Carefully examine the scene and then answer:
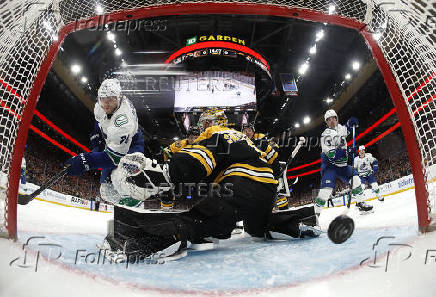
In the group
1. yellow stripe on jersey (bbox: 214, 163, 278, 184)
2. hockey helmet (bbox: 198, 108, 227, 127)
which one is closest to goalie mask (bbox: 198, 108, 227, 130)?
hockey helmet (bbox: 198, 108, 227, 127)

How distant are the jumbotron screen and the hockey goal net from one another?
4997mm

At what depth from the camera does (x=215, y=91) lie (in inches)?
266

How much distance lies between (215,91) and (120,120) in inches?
200

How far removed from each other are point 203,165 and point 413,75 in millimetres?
1082

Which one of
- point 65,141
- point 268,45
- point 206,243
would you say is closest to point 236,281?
point 206,243

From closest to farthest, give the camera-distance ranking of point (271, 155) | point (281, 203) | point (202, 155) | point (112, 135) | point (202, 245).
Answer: point (202, 155) → point (202, 245) → point (112, 135) → point (271, 155) → point (281, 203)

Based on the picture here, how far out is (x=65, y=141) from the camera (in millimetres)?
10320

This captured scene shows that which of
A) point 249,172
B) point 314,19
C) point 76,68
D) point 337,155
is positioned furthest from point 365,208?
point 76,68

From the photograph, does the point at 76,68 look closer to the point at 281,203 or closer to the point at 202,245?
the point at 281,203

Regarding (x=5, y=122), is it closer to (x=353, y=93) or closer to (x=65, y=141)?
(x=65, y=141)

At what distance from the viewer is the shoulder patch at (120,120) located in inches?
72.2

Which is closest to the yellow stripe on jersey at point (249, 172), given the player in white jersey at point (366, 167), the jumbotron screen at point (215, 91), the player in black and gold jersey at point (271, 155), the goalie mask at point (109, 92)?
the goalie mask at point (109, 92)

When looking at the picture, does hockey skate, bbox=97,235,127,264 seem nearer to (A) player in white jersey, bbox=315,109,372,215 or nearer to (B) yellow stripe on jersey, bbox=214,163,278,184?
(B) yellow stripe on jersey, bbox=214,163,278,184

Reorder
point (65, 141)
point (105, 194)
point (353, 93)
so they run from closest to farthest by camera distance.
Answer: point (105, 194), point (65, 141), point (353, 93)
